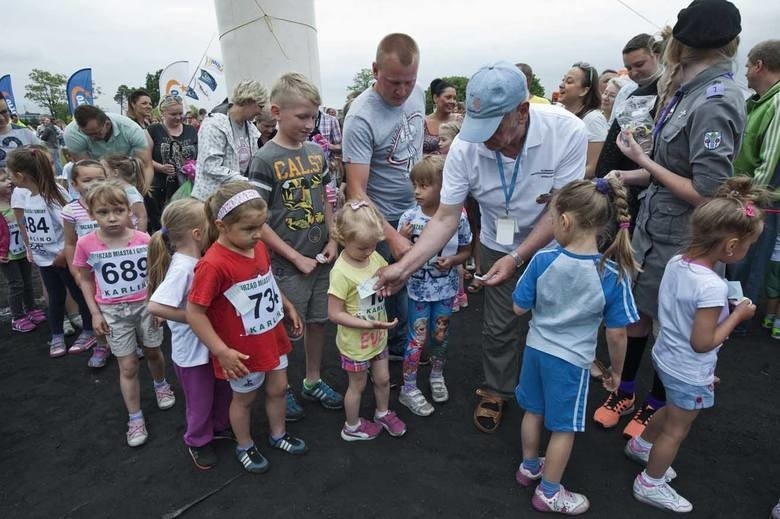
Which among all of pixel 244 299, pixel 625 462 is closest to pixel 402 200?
pixel 244 299

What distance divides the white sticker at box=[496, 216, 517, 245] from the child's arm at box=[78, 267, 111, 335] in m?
2.38

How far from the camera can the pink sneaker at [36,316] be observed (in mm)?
4352

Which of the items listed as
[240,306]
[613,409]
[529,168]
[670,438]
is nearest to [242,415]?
[240,306]

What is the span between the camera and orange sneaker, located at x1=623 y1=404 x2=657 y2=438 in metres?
2.56

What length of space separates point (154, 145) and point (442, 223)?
4268mm

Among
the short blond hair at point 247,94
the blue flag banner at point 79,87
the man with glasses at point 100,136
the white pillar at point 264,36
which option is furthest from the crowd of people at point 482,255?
the blue flag banner at point 79,87

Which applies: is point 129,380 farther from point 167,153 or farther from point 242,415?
point 167,153

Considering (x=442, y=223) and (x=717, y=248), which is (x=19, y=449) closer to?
(x=442, y=223)

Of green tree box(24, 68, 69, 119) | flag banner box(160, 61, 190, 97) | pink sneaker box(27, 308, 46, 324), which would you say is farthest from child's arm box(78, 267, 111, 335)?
green tree box(24, 68, 69, 119)

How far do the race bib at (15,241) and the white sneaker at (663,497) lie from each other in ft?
17.1

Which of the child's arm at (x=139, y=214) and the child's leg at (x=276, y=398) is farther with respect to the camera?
the child's arm at (x=139, y=214)

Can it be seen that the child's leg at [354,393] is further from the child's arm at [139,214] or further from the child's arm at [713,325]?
the child's arm at [139,214]

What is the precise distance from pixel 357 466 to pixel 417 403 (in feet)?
1.99

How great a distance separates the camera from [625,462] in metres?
2.42
